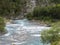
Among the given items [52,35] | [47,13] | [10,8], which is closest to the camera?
[52,35]

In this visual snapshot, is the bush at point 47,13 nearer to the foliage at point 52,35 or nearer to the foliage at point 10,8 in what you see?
the foliage at point 10,8

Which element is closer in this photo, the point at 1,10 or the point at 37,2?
the point at 1,10

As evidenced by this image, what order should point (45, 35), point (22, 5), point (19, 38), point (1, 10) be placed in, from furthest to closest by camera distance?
1. point (22, 5)
2. point (1, 10)
3. point (19, 38)
4. point (45, 35)

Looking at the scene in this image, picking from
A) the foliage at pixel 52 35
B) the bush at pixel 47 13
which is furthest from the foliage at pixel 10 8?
the foliage at pixel 52 35

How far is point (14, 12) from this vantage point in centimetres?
2247

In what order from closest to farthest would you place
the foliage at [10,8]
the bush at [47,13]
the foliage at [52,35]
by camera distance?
1. the foliage at [52,35]
2. the bush at [47,13]
3. the foliage at [10,8]

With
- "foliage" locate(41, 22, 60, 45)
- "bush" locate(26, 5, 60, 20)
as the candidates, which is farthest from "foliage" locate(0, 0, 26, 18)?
"foliage" locate(41, 22, 60, 45)

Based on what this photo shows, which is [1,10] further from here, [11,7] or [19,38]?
[19,38]

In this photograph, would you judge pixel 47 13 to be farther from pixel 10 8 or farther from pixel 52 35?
pixel 52 35

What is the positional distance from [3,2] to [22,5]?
7.33ft

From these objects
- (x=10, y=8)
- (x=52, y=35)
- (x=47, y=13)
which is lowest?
(x=47, y=13)

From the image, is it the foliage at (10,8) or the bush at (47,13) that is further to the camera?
the foliage at (10,8)

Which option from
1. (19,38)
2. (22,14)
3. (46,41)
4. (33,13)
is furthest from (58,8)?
(46,41)

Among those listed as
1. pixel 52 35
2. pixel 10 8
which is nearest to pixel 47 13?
pixel 10 8
